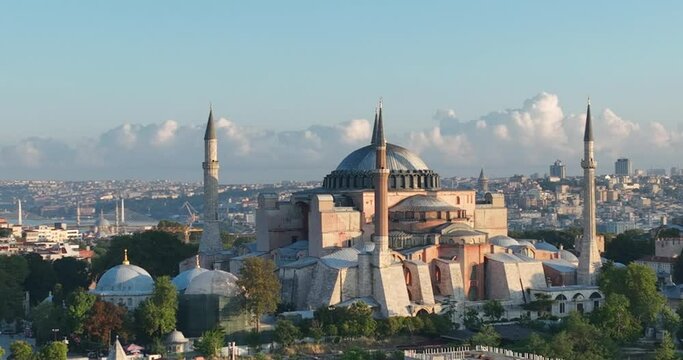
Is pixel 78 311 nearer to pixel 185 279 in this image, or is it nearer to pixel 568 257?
pixel 185 279

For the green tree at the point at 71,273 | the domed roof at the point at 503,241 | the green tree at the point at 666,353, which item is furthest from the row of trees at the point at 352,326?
the green tree at the point at 71,273

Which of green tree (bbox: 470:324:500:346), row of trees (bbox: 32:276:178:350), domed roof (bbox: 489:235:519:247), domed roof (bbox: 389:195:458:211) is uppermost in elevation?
domed roof (bbox: 389:195:458:211)

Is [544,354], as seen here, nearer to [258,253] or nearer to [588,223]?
[588,223]

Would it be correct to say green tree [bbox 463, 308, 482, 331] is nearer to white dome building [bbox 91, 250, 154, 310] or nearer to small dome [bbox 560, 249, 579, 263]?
small dome [bbox 560, 249, 579, 263]

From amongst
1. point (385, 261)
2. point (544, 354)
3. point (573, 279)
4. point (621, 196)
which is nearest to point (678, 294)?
point (573, 279)

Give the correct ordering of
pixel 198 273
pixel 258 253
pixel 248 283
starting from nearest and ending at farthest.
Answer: pixel 248 283
pixel 198 273
pixel 258 253

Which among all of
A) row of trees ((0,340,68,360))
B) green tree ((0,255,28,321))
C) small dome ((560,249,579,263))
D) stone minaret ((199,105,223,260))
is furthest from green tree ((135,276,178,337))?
small dome ((560,249,579,263))
